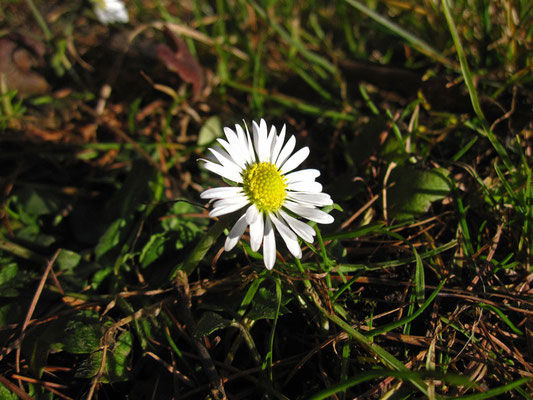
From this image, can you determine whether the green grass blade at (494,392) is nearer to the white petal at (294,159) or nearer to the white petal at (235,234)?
the white petal at (235,234)

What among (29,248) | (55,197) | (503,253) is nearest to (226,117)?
(55,197)

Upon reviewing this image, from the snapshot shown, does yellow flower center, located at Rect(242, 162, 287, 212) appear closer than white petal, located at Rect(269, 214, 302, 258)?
No

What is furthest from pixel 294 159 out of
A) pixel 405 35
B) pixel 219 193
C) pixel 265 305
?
pixel 405 35

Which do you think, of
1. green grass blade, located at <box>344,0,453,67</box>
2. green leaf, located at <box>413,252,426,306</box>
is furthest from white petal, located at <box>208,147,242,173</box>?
green grass blade, located at <box>344,0,453,67</box>

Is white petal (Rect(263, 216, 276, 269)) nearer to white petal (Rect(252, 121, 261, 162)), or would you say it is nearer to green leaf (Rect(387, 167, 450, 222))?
white petal (Rect(252, 121, 261, 162))

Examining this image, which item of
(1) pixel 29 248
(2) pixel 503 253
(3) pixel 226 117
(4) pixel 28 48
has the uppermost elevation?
(4) pixel 28 48

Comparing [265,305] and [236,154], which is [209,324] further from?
[236,154]

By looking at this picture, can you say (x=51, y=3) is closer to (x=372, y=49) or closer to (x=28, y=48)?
(x=28, y=48)
